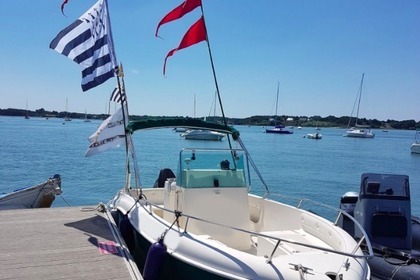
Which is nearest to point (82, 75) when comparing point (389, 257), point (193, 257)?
point (193, 257)

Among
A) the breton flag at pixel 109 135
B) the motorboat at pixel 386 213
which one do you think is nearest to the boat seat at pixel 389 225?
the motorboat at pixel 386 213

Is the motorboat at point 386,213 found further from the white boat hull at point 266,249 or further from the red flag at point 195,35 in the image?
the red flag at point 195,35

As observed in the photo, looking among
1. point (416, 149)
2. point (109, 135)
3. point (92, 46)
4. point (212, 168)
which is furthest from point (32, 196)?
point (416, 149)

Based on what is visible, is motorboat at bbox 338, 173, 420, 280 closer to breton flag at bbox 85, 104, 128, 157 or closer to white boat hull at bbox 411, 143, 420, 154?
breton flag at bbox 85, 104, 128, 157

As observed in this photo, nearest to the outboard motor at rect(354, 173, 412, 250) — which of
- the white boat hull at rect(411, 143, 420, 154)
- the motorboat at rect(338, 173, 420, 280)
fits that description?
the motorboat at rect(338, 173, 420, 280)

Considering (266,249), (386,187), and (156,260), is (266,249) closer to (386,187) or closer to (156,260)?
(156,260)

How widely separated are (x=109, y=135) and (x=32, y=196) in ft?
14.7

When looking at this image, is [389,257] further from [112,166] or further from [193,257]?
[112,166]

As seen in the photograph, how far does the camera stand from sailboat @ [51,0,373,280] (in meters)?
3.90

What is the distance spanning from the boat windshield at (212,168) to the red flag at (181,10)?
241cm

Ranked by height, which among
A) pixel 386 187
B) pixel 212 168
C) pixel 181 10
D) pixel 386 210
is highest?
pixel 181 10

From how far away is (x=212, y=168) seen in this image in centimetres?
611

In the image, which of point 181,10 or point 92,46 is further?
point 92,46

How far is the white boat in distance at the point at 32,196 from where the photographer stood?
394 inches
